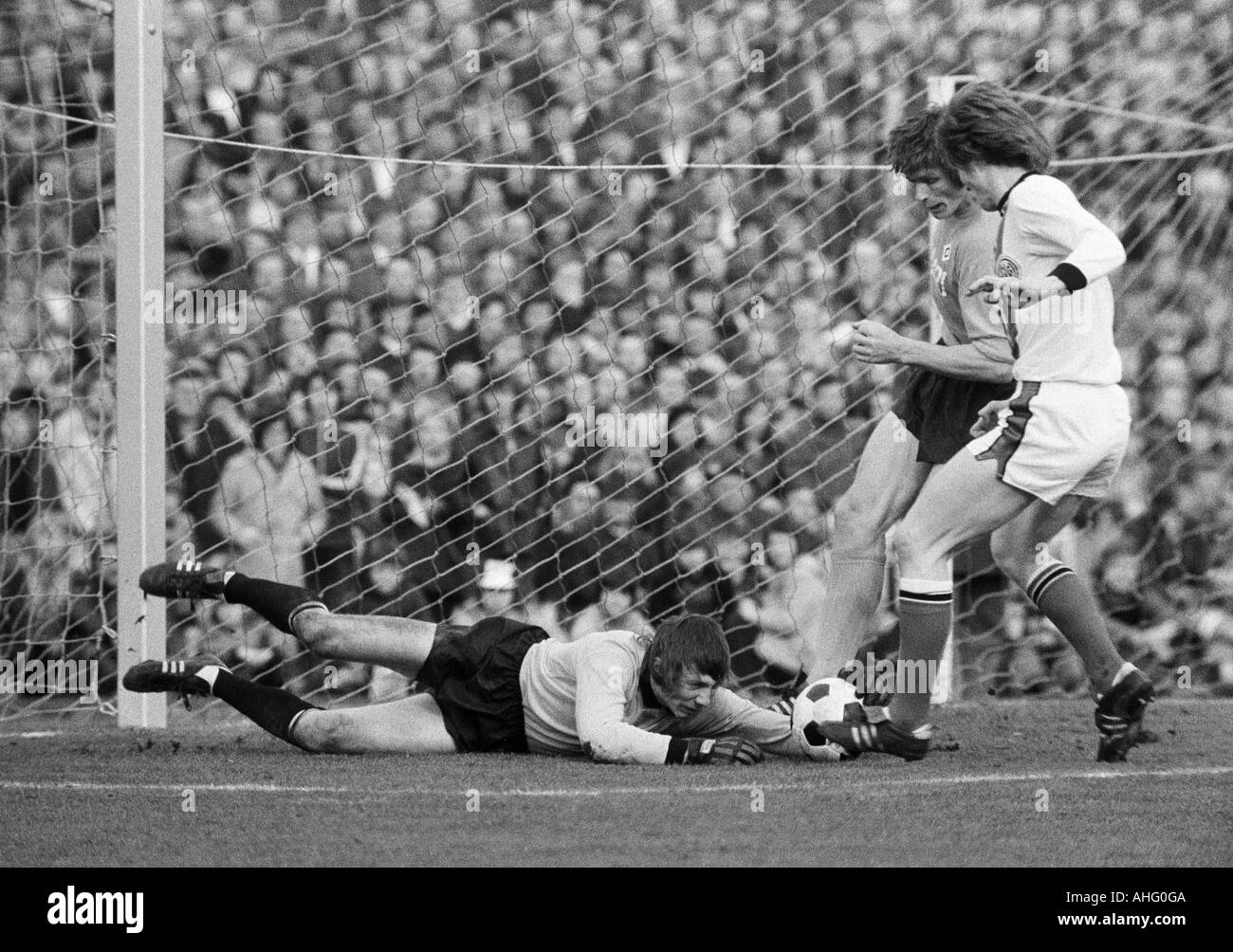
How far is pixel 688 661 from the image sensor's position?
13.0 feet

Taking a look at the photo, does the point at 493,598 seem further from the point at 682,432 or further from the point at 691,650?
the point at 691,650

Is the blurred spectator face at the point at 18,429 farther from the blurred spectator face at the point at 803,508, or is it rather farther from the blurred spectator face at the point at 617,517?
the blurred spectator face at the point at 803,508

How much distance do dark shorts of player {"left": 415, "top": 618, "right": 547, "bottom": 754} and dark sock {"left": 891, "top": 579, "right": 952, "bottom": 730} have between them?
2.83 ft

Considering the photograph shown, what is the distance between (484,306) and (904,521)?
6.90ft

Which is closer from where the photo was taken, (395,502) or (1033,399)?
(1033,399)

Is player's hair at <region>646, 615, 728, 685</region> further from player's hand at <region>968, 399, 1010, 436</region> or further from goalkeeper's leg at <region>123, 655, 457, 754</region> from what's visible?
player's hand at <region>968, 399, 1010, 436</region>

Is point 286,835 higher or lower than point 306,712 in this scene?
lower

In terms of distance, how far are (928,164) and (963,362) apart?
1.55 feet

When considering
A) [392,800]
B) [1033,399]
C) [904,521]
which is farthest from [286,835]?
[1033,399]

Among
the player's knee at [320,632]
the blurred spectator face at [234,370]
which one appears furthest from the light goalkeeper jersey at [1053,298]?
the blurred spectator face at [234,370]

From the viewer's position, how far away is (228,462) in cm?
557

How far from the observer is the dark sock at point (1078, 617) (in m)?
4.15

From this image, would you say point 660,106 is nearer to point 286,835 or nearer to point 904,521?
point 904,521

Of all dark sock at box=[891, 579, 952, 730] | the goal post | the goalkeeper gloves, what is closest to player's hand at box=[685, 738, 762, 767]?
the goalkeeper gloves
